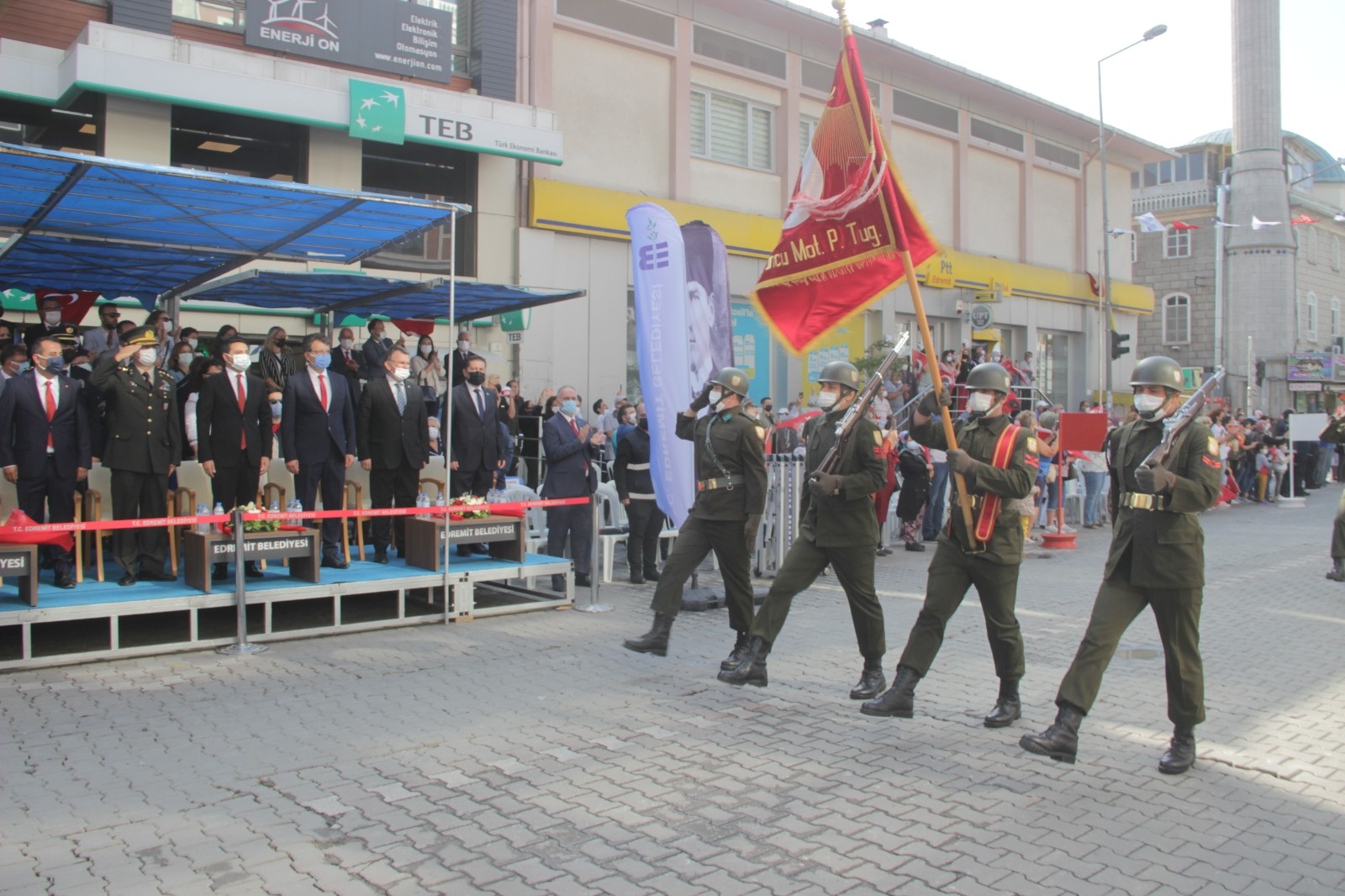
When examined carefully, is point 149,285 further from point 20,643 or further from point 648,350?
point 648,350

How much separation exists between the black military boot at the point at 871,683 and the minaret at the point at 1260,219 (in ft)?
144

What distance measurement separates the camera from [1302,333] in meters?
52.4

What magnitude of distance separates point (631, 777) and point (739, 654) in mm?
2225

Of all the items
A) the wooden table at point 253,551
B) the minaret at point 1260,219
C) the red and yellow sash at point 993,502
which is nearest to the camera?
the red and yellow sash at point 993,502

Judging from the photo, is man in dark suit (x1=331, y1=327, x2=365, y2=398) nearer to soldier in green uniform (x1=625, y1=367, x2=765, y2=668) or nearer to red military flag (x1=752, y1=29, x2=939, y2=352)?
soldier in green uniform (x1=625, y1=367, x2=765, y2=668)

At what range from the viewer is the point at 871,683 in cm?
672

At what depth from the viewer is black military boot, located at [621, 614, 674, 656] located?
776 cm

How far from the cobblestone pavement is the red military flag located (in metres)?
2.62

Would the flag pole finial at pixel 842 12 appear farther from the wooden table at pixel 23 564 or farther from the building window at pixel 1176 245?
the building window at pixel 1176 245

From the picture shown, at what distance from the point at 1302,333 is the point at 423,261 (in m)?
48.5

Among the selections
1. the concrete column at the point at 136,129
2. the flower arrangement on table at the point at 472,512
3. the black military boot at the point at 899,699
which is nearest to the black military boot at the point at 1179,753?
the black military boot at the point at 899,699

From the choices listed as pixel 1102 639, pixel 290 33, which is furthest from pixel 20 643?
pixel 290 33

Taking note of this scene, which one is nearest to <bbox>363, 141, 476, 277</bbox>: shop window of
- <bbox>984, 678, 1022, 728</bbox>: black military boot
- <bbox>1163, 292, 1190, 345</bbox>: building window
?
<bbox>984, 678, 1022, 728</bbox>: black military boot

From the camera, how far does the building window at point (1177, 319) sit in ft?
168
